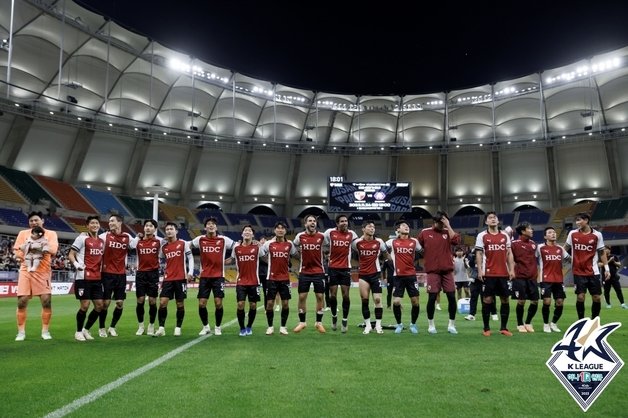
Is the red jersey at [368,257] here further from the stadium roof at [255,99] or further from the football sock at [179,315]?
the stadium roof at [255,99]

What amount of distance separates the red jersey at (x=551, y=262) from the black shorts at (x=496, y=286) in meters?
1.37

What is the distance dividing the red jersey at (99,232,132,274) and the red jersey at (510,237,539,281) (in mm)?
8133

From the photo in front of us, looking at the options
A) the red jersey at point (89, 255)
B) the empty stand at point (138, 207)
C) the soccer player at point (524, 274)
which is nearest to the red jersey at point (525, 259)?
the soccer player at point (524, 274)

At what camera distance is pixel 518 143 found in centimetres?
4712

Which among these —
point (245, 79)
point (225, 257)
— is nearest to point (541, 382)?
point (225, 257)

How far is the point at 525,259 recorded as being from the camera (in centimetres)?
995

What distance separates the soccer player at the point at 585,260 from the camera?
9.60 m

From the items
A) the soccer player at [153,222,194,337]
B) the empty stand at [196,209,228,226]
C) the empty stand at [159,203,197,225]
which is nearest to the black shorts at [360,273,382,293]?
the soccer player at [153,222,194,337]

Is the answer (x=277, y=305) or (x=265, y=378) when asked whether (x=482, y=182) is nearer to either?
(x=277, y=305)

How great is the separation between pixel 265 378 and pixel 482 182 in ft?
182

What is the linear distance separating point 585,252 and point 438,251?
3197 millimetres

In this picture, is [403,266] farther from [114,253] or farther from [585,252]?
[114,253]

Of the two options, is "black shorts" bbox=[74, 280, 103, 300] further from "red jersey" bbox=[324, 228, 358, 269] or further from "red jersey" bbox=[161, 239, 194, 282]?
"red jersey" bbox=[324, 228, 358, 269]

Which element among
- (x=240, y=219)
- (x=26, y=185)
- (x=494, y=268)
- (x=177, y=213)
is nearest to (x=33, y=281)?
(x=494, y=268)
